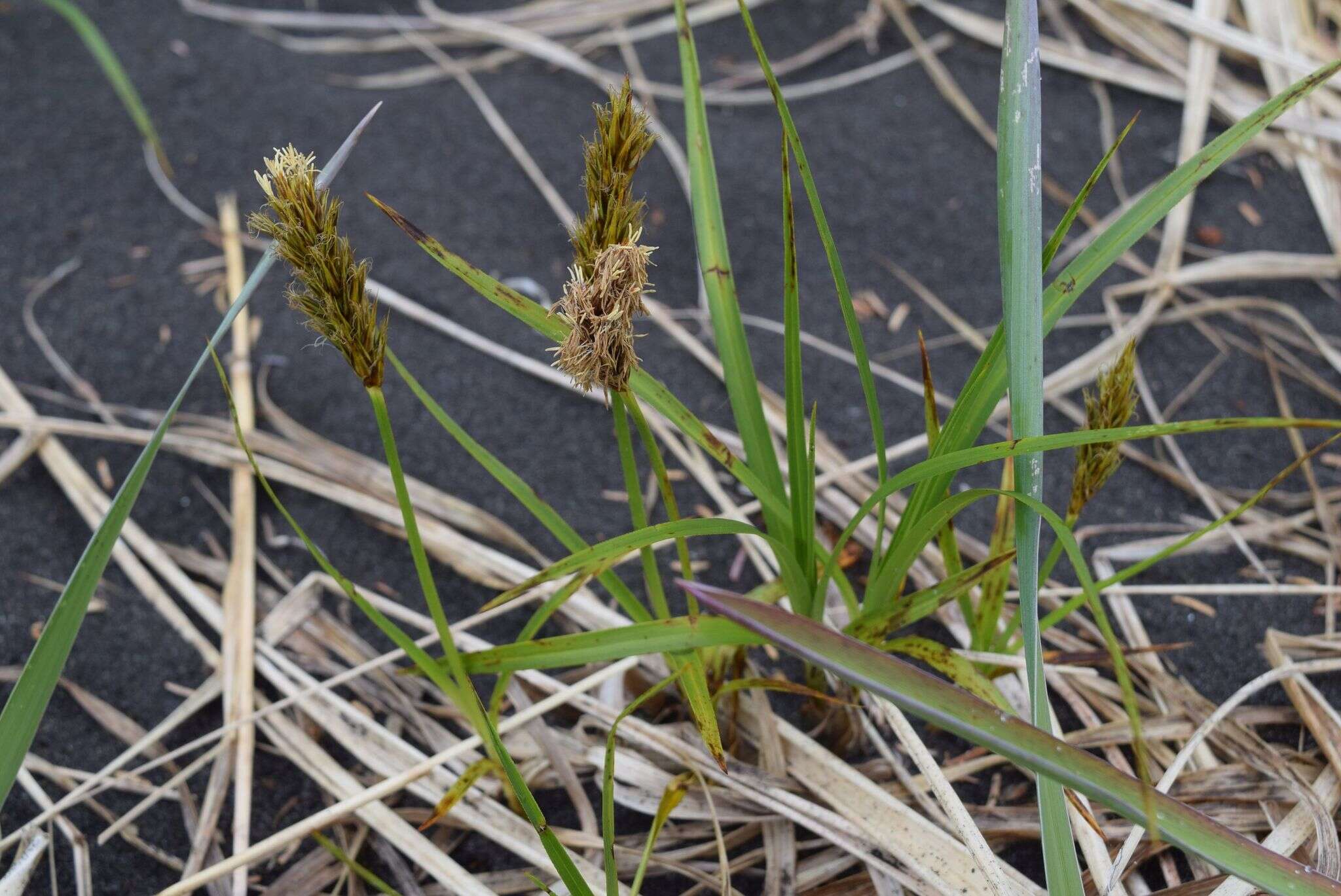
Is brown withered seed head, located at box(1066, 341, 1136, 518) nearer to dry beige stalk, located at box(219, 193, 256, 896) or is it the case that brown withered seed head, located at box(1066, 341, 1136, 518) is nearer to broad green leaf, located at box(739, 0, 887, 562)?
broad green leaf, located at box(739, 0, 887, 562)

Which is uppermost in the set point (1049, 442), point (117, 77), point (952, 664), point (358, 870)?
point (117, 77)

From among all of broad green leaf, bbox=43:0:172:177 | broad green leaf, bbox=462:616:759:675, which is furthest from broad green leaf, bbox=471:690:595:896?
broad green leaf, bbox=43:0:172:177

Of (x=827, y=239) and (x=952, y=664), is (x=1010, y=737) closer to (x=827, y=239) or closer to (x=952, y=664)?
(x=952, y=664)

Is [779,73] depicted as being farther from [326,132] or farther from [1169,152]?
[326,132]

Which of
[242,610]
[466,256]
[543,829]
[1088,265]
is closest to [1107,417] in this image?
[1088,265]

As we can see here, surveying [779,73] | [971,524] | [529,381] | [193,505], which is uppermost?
[779,73]

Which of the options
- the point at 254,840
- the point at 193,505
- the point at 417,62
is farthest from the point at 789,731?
the point at 417,62
